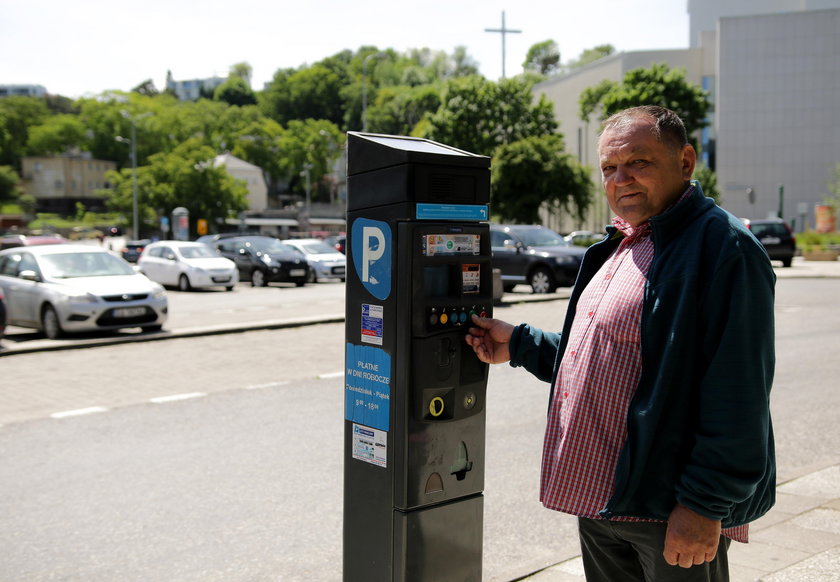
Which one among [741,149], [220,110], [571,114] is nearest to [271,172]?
[220,110]

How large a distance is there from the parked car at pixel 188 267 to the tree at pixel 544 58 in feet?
341

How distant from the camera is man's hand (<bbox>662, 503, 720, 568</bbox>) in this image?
211 cm

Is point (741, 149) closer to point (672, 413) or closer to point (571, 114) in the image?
point (571, 114)

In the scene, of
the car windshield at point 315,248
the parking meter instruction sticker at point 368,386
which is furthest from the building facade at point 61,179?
the parking meter instruction sticker at point 368,386

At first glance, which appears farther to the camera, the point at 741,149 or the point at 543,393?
the point at 741,149

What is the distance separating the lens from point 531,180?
42.9m

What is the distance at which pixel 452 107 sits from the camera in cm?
5156

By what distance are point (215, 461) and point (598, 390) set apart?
168 inches

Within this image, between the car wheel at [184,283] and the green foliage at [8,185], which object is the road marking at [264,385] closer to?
the car wheel at [184,283]

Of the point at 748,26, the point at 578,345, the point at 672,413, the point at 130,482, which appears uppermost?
the point at 748,26

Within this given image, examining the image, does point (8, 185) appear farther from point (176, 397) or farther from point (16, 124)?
point (176, 397)

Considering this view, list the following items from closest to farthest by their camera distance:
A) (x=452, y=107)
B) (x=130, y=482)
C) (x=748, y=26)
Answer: (x=130, y=482)
(x=452, y=107)
(x=748, y=26)

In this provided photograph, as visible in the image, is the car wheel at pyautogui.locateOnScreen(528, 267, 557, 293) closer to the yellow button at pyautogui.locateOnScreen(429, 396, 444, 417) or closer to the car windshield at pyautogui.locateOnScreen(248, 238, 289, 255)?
the car windshield at pyautogui.locateOnScreen(248, 238, 289, 255)

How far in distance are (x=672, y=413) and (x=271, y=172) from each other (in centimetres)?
11133
